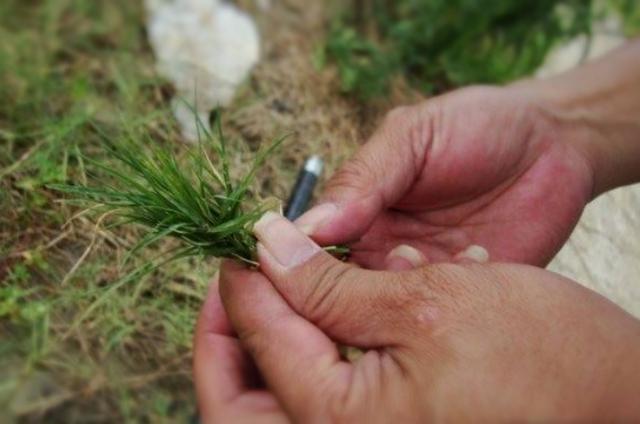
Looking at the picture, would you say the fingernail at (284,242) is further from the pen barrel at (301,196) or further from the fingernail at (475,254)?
the fingernail at (475,254)

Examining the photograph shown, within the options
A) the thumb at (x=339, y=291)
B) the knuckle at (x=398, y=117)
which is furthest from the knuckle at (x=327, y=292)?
the knuckle at (x=398, y=117)

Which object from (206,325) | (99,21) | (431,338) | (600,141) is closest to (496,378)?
(431,338)

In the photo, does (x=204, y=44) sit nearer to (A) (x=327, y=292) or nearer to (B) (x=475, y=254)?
(B) (x=475, y=254)

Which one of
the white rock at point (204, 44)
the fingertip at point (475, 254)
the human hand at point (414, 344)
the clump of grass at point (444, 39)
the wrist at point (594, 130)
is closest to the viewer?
the human hand at point (414, 344)

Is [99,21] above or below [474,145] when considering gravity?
above

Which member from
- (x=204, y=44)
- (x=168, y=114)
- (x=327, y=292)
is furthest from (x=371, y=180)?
(x=204, y=44)

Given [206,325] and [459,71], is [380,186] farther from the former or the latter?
[459,71]
